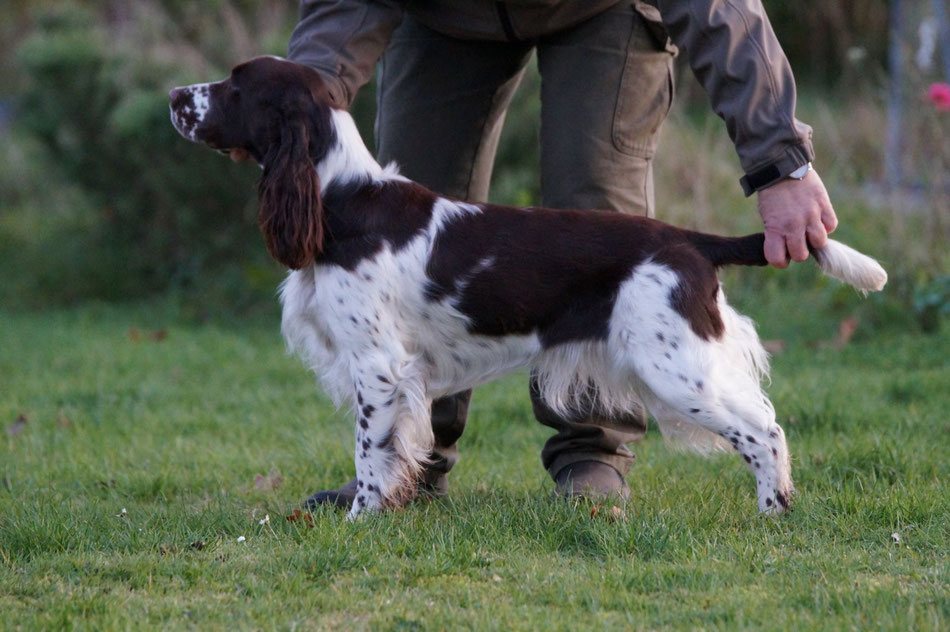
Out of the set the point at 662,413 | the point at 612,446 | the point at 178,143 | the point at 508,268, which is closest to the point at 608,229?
the point at 508,268

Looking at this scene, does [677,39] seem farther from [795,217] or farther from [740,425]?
[740,425]

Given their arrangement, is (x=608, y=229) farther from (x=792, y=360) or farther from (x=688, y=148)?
(x=688, y=148)

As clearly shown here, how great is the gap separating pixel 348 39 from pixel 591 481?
1669 millimetres

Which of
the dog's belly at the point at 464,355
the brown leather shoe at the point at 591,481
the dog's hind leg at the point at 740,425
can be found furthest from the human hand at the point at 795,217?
the brown leather shoe at the point at 591,481

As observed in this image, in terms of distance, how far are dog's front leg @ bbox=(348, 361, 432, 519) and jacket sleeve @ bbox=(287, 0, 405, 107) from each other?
950mm

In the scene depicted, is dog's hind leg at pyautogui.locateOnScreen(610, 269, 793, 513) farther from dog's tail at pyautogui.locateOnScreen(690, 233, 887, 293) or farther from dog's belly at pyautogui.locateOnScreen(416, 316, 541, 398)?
dog's belly at pyautogui.locateOnScreen(416, 316, 541, 398)

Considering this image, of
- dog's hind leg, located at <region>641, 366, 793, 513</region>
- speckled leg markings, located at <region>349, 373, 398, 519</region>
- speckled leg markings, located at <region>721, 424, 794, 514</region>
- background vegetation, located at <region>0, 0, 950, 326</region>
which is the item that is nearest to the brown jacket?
dog's hind leg, located at <region>641, 366, 793, 513</region>

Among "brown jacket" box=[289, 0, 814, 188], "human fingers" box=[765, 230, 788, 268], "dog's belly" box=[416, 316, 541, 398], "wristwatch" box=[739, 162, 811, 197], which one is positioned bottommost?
"dog's belly" box=[416, 316, 541, 398]

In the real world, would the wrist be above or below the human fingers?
above

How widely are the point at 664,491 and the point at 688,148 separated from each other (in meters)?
5.70

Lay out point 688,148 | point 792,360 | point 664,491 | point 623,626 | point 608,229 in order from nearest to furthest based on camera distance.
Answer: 1. point 623,626
2. point 608,229
3. point 664,491
4. point 792,360
5. point 688,148

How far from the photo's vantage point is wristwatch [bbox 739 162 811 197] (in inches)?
123

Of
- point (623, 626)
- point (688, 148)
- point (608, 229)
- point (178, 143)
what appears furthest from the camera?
point (688, 148)

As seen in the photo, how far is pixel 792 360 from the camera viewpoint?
19.6ft
